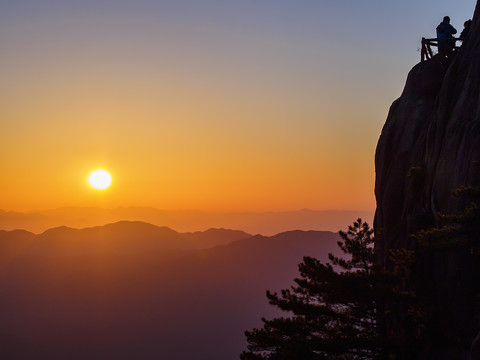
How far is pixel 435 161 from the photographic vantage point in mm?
25953

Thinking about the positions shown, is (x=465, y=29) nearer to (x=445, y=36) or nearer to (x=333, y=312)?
(x=445, y=36)

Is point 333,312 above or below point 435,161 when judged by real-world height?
below

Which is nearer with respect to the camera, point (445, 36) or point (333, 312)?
point (333, 312)

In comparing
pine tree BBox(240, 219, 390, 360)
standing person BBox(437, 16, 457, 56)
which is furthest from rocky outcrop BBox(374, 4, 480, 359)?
pine tree BBox(240, 219, 390, 360)

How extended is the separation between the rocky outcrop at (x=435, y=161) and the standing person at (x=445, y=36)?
82 cm

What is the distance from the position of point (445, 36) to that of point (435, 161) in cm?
1039

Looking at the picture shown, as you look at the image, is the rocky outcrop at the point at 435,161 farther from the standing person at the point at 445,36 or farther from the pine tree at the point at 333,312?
the pine tree at the point at 333,312

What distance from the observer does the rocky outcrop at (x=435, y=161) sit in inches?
853

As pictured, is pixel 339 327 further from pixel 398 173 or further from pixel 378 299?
pixel 398 173

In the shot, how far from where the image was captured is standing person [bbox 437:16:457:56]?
3133 centimetres

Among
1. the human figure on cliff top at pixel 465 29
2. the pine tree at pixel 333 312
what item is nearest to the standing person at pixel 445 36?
the human figure on cliff top at pixel 465 29

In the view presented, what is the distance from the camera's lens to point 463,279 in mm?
21234

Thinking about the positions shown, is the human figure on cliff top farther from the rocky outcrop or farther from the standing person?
the rocky outcrop

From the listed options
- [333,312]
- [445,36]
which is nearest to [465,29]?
[445,36]
